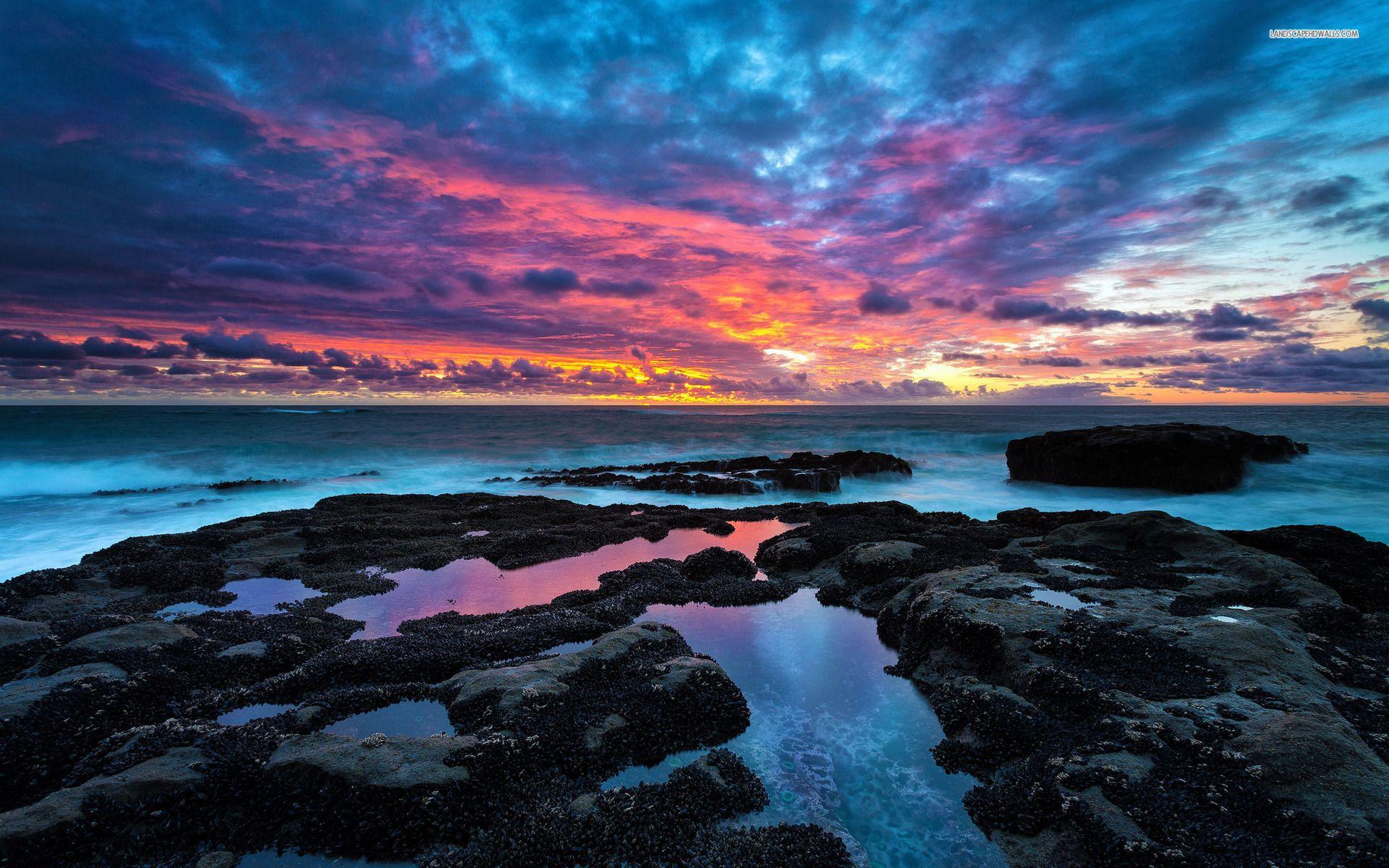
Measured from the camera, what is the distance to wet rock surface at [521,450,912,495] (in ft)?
82.6

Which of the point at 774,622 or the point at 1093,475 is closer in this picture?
the point at 774,622

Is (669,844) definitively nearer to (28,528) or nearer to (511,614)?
(511,614)

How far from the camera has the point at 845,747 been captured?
5809 mm

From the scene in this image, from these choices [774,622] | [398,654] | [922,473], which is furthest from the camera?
[922,473]

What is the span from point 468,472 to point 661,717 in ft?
106

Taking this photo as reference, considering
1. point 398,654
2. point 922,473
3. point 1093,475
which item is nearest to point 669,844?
point 398,654

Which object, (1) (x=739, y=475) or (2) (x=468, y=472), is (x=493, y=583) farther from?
(2) (x=468, y=472)

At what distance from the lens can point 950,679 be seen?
22.5ft

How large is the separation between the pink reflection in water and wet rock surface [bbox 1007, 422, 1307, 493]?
63.3ft

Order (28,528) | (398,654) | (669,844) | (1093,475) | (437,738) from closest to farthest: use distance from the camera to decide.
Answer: (669,844) < (437,738) < (398,654) < (28,528) < (1093,475)

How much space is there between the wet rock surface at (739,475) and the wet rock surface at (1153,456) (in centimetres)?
718

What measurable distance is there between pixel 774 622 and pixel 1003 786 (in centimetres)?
453

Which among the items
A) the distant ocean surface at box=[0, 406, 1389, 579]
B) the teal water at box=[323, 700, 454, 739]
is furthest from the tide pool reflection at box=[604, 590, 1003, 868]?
the distant ocean surface at box=[0, 406, 1389, 579]

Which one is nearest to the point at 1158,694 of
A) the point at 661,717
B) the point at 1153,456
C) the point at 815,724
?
the point at 815,724
